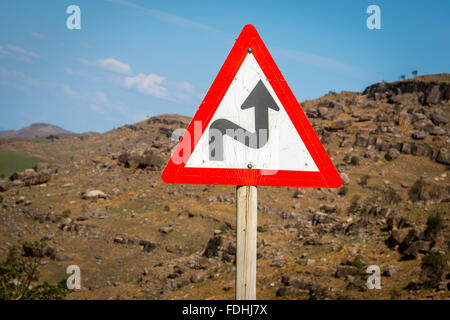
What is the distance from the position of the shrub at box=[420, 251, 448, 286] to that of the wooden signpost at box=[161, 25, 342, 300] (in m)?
6.75

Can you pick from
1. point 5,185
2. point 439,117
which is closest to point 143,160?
point 5,185

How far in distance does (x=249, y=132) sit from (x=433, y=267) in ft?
25.2

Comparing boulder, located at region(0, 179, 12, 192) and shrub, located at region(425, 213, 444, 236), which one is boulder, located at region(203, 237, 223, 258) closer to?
shrub, located at region(425, 213, 444, 236)

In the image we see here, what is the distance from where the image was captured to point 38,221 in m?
20.1

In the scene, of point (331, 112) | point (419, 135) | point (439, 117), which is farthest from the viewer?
point (331, 112)

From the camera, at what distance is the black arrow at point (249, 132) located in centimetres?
199

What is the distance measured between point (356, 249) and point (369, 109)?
28.8 metres

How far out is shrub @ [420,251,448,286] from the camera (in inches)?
281

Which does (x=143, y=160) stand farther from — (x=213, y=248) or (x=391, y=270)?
(x=391, y=270)

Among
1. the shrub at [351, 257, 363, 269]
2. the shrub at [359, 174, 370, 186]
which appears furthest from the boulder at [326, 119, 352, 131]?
the shrub at [351, 257, 363, 269]

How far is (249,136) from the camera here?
1993 mm
